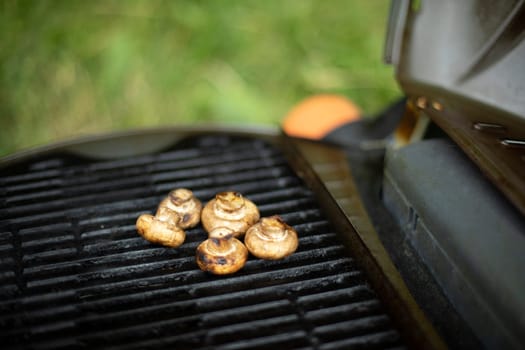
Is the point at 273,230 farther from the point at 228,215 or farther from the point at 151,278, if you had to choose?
the point at 151,278

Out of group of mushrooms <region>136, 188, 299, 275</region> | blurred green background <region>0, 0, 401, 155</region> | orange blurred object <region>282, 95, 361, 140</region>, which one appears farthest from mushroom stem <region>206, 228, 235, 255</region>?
blurred green background <region>0, 0, 401, 155</region>

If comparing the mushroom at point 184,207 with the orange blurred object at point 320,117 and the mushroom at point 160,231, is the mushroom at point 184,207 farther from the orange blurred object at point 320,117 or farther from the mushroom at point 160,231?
the orange blurred object at point 320,117

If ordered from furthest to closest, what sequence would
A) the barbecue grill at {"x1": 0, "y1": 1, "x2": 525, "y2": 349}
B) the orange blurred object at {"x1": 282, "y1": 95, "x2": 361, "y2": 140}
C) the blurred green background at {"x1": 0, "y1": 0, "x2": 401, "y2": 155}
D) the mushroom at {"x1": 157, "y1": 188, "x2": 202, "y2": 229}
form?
the blurred green background at {"x1": 0, "y1": 0, "x2": 401, "y2": 155}
the orange blurred object at {"x1": 282, "y1": 95, "x2": 361, "y2": 140}
the mushroom at {"x1": 157, "y1": 188, "x2": 202, "y2": 229}
the barbecue grill at {"x1": 0, "y1": 1, "x2": 525, "y2": 349}

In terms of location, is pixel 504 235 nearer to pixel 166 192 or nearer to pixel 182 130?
pixel 166 192

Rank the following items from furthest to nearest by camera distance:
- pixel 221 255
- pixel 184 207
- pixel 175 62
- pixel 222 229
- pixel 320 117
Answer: pixel 175 62 < pixel 320 117 < pixel 184 207 < pixel 222 229 < pixel 221 255

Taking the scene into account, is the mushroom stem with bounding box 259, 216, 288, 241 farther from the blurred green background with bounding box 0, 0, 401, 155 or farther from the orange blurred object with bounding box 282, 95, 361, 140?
the blurred green background with bounding box 0, 0, 401, 155

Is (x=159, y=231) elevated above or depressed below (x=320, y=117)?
above

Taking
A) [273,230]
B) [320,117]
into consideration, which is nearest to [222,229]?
[273,230]

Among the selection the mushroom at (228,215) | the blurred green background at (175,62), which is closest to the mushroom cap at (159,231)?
the mushroom at (228,215)

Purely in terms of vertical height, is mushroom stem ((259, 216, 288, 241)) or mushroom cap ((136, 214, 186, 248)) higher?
mushroom stem ((259, 216, 288, 241))
